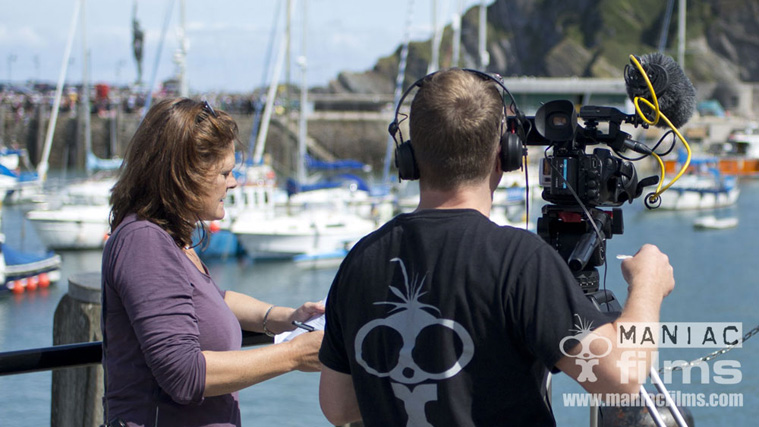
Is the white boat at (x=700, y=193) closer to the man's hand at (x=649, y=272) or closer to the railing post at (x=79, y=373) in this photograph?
the railing post at (x=79, y=373)

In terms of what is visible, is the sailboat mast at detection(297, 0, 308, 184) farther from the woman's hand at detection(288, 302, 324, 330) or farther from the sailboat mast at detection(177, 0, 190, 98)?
the woman's hand at detection(288, 302, 324, 330)

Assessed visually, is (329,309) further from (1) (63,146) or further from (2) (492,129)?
(1) (63,146)

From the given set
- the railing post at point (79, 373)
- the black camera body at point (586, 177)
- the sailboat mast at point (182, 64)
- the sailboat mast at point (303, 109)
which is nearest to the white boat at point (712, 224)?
the sailboat mast at point (303, 109)

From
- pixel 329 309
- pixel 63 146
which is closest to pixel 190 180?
pixel 329 309

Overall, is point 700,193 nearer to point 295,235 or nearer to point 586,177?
point 295,235

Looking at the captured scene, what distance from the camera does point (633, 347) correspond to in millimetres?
1512

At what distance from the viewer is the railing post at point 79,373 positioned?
274cm

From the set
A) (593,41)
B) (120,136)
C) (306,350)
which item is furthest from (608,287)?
(593,41)

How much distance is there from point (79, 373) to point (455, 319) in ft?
5.69

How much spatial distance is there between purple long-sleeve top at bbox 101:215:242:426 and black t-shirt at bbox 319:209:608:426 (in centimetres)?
41

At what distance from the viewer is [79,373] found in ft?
9.09

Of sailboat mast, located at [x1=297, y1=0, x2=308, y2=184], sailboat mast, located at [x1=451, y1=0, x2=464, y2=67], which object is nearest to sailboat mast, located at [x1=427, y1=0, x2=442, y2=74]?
sailboat mast, located at [x1=451, y1=0, x2=464, y2=67]

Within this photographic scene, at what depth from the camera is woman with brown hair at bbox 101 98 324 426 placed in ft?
5.97

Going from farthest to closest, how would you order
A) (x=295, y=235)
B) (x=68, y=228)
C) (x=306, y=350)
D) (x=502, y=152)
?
(x=68, y=228) < (x=295, y=235) < (x=306, y=350) < (x=502, y=152)
